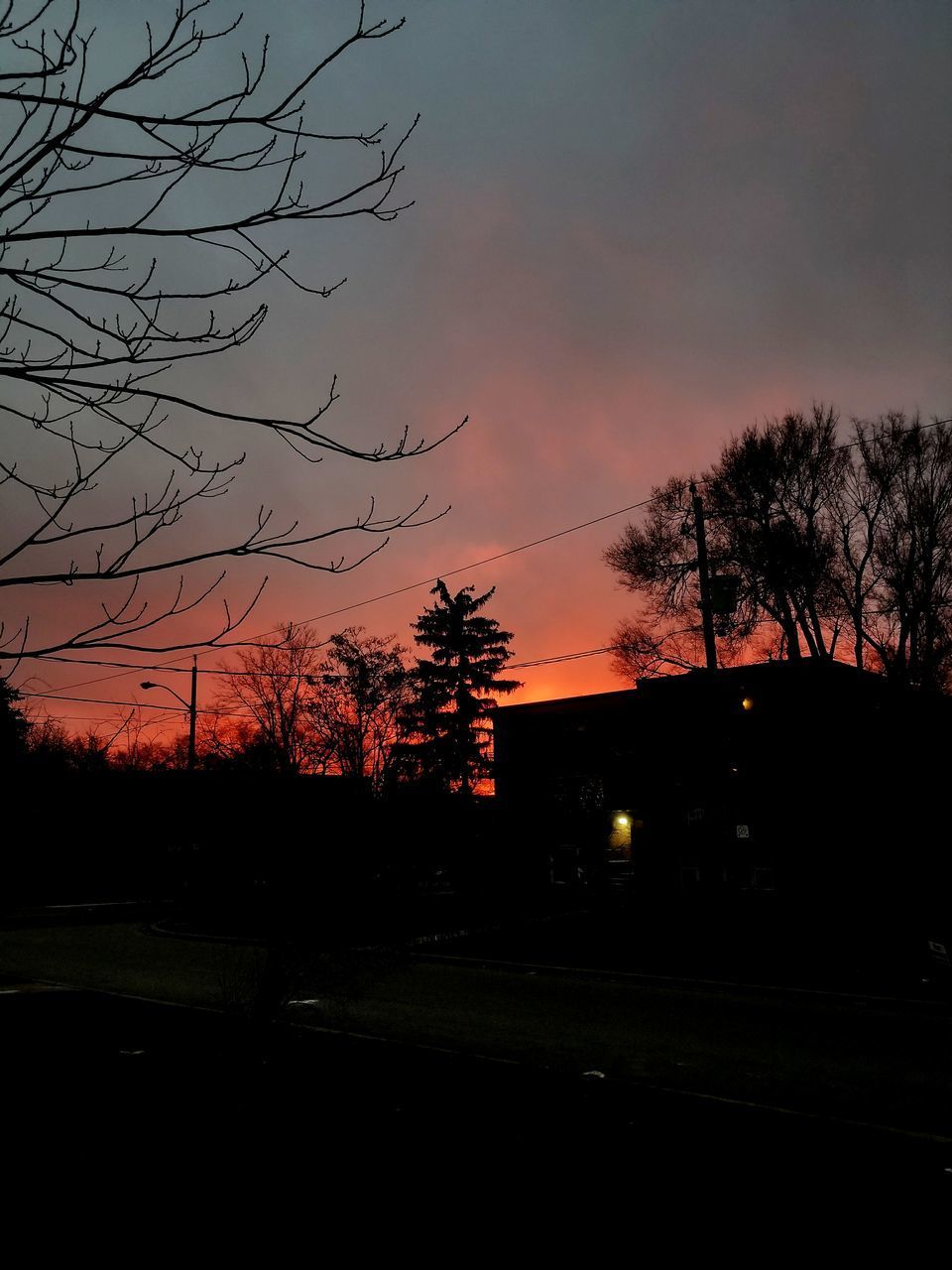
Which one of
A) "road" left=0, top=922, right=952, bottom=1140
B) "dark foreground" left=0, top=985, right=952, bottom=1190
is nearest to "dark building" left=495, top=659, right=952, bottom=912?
"road" left=0, top=922, right=952, bottom=1140

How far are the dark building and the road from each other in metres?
3.84

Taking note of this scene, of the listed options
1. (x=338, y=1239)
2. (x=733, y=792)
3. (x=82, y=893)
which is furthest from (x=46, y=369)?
(x=82, y=893)

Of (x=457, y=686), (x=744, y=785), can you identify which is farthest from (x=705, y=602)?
(x=457, y=686)

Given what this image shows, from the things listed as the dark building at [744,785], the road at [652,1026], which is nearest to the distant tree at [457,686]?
the dark building at [744,785]

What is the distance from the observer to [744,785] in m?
27.3

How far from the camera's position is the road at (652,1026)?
8531mm

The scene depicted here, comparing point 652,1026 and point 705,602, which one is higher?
point 705,602

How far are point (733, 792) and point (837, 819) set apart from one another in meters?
7.01

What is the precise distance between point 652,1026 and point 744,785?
657 inches

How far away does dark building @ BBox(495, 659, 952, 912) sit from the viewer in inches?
757

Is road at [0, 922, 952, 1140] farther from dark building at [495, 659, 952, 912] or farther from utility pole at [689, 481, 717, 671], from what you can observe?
utility pole at [689, 481, 717, 671]

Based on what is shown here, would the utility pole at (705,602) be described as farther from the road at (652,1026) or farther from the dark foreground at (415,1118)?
the dark foreground at (415,1118)

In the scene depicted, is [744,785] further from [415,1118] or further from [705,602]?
[415,1118]

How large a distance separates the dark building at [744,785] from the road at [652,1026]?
151 inches
